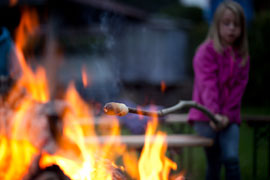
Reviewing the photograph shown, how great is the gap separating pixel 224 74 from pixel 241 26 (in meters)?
0.52

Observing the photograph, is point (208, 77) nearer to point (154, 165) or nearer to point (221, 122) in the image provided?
point (221, 122)

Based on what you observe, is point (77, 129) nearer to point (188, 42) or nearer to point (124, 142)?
point (124, 142)

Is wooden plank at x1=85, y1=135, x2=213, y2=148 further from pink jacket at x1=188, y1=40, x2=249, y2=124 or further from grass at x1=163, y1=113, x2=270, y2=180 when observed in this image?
grass at x1=163, y1=113, x2=270, y2=180

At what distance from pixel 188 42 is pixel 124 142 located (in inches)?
474

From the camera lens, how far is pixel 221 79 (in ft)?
12.5

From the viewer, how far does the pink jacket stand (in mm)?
3750

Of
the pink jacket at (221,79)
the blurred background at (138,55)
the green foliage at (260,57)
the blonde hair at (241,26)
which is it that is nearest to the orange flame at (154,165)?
the pink jacket at (221,79)

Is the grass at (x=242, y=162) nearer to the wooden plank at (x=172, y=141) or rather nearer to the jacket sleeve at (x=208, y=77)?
the wooden plank at (x=172, y=141)

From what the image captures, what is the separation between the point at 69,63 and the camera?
18.2 meters

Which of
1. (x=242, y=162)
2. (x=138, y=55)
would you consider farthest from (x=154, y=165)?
(x=138, y=55)

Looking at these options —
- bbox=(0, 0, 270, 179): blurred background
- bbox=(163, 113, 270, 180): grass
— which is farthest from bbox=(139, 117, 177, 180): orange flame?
bbox=(0, 0, 270, 179): blurred background

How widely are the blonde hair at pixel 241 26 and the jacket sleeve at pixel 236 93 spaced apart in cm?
11

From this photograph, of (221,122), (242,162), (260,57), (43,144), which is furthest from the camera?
(260,57)

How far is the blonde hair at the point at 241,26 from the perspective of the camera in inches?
150
